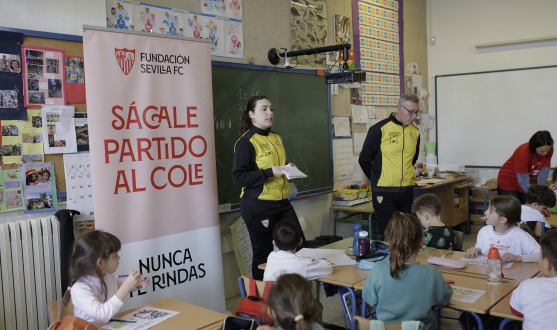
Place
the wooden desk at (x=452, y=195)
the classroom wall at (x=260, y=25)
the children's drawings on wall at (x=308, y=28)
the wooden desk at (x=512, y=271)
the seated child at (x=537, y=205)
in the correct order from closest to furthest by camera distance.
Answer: the wooden desk at (x=512, y=271), the classroom wall at (x=260, y=25), the seated child at (x=537, y=205), the children's drawings on wall at (x=308, y=28), the wooden desk at (x=452, y=195)

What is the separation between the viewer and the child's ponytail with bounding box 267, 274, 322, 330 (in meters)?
1.44

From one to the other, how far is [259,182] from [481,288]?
4.91 feet

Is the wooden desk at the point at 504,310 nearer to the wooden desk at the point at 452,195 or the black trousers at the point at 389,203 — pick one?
the black trousers at the point at 389,203

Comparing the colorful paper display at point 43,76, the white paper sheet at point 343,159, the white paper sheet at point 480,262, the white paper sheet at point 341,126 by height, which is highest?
the colorful paper display at point 43,76

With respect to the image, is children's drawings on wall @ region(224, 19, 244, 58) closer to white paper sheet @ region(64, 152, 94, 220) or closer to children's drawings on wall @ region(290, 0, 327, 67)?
children's drawings on wall @ region(290, 0, 327, 67)

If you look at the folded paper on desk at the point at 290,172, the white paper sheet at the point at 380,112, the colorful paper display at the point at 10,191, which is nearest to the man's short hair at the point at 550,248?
the folded paper on desk at the point at 290,172

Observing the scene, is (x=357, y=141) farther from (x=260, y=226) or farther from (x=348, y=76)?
(x=260, y=226)

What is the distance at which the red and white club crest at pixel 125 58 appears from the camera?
9.09ft

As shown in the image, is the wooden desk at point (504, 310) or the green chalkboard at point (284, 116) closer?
the wooden desk at point (504, 310)

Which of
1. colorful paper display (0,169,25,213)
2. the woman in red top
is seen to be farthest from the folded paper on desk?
the woman in red top

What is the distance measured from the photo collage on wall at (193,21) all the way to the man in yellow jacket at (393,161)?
1455 mm

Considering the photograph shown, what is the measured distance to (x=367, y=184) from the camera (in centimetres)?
559

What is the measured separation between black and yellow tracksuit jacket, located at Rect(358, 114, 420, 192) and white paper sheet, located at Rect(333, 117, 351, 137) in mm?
1367

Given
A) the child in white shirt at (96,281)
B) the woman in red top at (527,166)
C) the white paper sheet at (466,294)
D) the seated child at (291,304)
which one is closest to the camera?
the seated child at (291,304)
